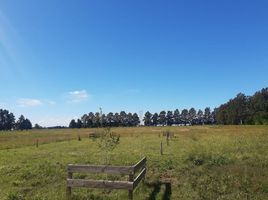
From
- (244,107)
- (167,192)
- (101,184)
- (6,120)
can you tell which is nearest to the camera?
(101,184)

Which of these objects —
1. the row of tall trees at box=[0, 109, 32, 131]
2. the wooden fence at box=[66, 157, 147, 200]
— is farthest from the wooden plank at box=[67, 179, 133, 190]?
the row of tall trees at box=[0, 109, 32, 131]

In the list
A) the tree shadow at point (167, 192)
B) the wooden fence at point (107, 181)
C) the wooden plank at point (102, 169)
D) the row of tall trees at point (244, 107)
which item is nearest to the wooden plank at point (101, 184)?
the wooden fence at point (107, 181)

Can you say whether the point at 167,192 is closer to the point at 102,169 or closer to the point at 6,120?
the point at 102,169

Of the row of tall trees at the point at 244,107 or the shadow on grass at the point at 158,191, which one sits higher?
the row of tall trees at the point at 244,107

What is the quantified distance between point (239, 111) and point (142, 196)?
151936 millimetres

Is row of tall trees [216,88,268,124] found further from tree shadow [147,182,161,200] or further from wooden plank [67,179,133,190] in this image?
wooden plank [67,179,133,190]

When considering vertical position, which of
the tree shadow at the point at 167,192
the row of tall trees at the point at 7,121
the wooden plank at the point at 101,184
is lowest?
the tree shadow at the point at 167,192

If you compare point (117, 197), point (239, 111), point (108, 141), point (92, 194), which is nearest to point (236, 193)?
point (117, 197)

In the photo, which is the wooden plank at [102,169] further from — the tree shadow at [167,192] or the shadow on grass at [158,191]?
the tree shadow at [167,192]

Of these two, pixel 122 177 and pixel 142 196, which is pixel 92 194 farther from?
pixel 122 177

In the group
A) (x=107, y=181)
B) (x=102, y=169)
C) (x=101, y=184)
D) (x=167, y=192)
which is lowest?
(x=167, y=192)

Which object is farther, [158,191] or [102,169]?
[158,191]

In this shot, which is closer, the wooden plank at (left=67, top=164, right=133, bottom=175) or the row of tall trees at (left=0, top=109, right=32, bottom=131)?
the wooden plank at (left=67, top=164, right=133, bottom=175)

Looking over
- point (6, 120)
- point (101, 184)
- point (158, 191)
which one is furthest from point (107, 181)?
point (6, 120)
